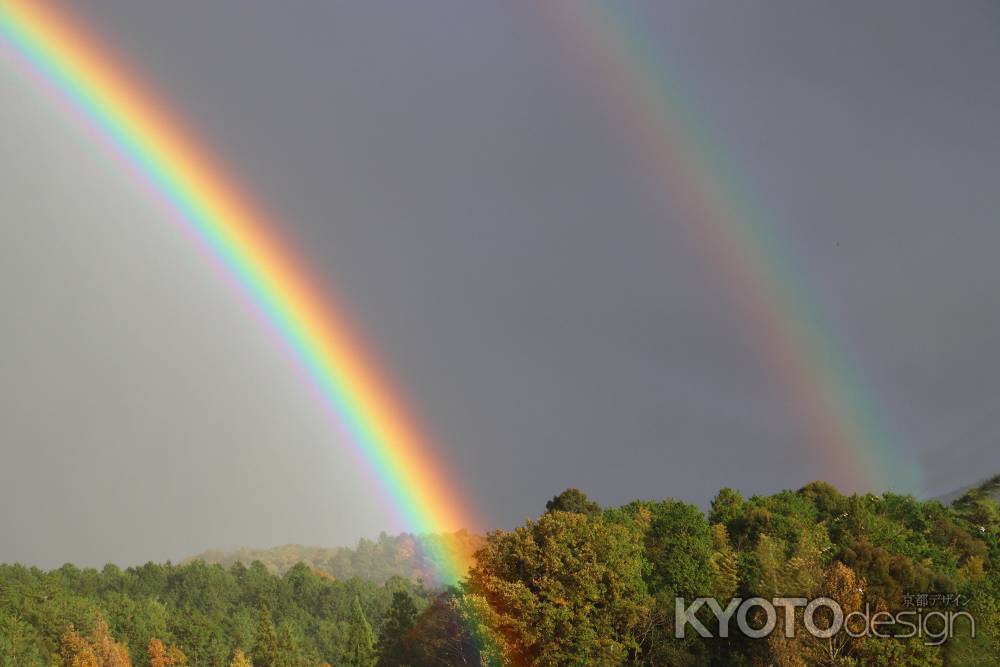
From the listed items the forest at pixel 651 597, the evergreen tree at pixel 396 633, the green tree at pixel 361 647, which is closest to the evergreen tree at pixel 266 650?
the forest at pixel 651 597

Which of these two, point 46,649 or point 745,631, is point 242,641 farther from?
point 745,631

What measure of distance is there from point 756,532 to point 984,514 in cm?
5231

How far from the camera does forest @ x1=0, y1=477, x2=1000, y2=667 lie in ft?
152

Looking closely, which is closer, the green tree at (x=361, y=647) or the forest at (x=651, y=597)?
the forest at (x=651, y=597)

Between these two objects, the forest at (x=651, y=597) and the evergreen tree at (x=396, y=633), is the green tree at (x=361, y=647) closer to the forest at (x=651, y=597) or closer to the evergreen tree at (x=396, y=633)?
the forest at (x=651, y=597)

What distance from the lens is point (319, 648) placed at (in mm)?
153000

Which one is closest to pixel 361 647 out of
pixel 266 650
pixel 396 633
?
pixel 396 633

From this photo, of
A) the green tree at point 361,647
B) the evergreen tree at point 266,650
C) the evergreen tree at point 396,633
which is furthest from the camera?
the evergreen tree at point 266,650

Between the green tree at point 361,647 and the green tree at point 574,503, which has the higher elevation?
the green tree at point 574,503

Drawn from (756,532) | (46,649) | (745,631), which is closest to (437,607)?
(756,532)

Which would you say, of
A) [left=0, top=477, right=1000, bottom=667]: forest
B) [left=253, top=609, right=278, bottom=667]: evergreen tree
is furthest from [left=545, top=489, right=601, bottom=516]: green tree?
[left=253, top=609, right=278, bottom=667]: evergreen tree

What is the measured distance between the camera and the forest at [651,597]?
46.5 meters

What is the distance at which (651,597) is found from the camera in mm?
64188

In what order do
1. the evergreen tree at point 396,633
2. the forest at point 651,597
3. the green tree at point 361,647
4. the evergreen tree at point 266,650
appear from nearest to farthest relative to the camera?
the forest at point 651,597 → the evergreen tree at point 396,633 → the green tree at point 361,647 → the evergreen tree at point 266,650
